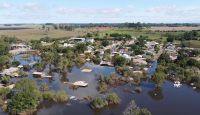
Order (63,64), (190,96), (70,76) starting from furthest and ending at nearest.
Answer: (63,64), (70,76), (190,96)

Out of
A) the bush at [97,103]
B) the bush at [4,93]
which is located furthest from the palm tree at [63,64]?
the bush at [97,103]

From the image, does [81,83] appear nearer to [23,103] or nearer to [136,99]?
[136,99]

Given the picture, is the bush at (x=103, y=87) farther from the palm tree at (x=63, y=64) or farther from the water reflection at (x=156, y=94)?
the palm tree at (x=63, y=64)

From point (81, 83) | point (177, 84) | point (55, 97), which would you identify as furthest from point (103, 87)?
point (177, 84)

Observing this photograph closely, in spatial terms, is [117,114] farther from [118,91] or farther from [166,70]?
[166,70]

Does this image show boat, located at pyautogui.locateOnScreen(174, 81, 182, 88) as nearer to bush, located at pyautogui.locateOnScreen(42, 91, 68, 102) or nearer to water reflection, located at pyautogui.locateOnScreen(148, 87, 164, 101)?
water reflection, located at pyautogui.locateOnScreen(148, 87, 164, 101)

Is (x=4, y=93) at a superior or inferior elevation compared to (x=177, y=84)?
superior

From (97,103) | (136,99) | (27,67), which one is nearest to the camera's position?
(97,103)

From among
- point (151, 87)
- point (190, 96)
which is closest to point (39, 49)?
point (151, 87)

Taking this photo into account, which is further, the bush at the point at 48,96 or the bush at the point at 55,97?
the bush at the point at 48,96
